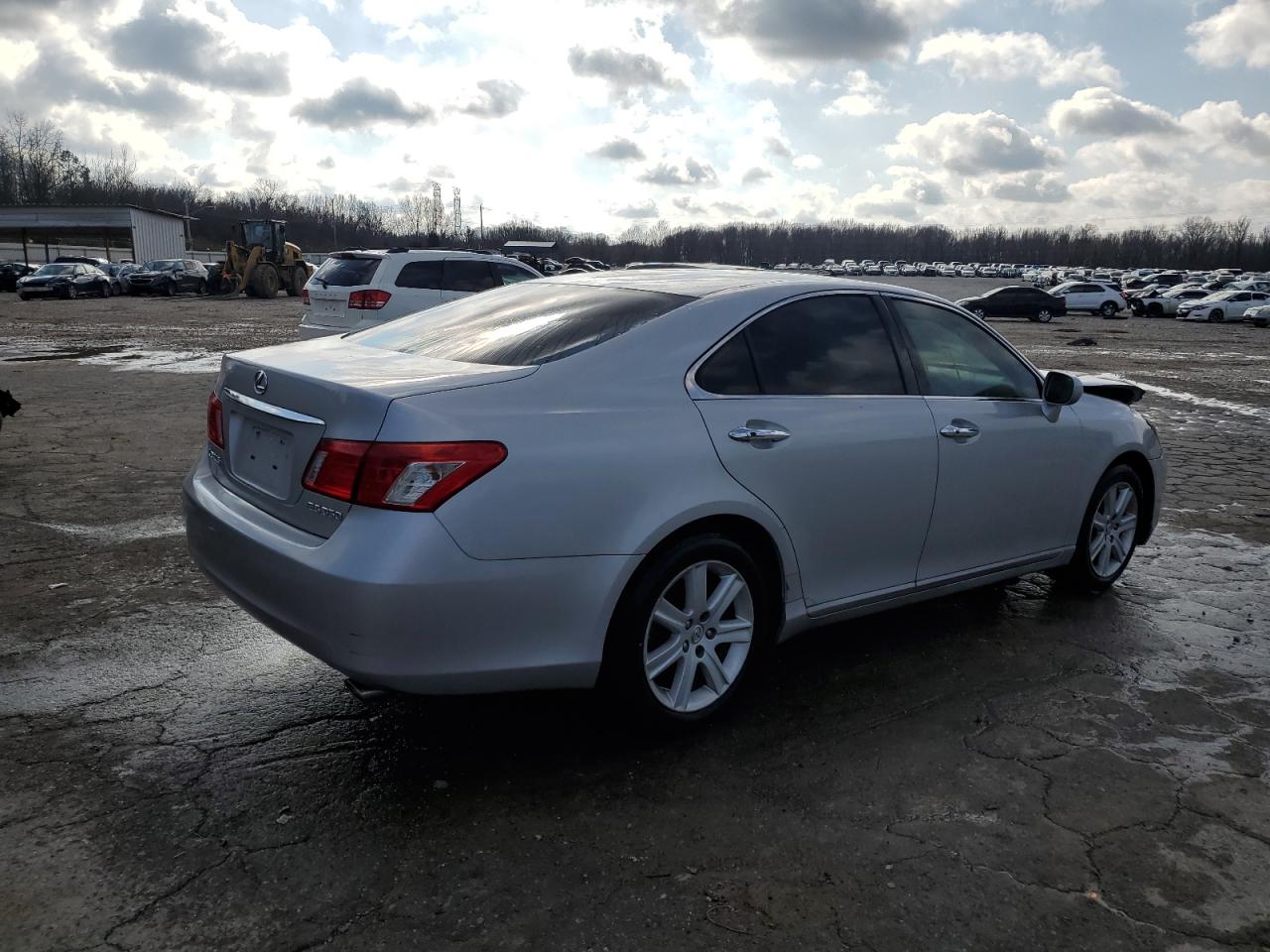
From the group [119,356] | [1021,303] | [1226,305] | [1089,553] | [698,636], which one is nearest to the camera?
[698,636]

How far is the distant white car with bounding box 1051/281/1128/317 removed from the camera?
1703 inches

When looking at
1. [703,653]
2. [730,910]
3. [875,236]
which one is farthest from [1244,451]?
[875,236]

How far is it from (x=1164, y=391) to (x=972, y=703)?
45.1 ft

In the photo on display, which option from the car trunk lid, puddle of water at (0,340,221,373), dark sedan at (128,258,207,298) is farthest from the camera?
dark sedan at (128,258,207,298)

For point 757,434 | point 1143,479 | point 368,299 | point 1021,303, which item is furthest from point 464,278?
point 1021,303

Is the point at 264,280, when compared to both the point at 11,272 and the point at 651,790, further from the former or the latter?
the point at 651,790

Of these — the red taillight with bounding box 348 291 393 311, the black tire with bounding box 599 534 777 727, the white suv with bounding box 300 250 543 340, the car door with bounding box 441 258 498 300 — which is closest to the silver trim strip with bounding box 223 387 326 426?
the black tire with bounding box 599 534 777 727

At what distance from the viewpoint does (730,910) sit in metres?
2.61

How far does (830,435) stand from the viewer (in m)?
3.74

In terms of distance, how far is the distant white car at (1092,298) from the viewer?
142 feet

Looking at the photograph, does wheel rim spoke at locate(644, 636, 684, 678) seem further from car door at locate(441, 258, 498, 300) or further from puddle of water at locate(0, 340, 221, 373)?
puddle of water at locate(0, 340, 221, 373)

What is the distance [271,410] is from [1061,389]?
3.46m

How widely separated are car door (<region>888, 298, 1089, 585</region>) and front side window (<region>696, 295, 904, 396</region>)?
→ 0.22m

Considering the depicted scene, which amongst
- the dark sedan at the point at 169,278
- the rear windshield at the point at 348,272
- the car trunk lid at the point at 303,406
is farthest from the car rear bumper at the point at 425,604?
the dark sedan at the point at 169,278
